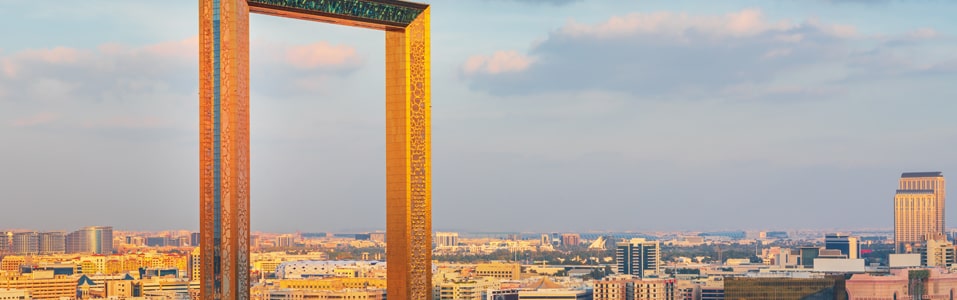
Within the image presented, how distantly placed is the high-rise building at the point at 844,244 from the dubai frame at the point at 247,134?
27.1 m

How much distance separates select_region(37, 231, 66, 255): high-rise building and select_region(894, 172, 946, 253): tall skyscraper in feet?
68.5

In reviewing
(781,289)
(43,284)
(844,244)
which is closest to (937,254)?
(844,244)

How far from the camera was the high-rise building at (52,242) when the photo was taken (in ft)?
53.9

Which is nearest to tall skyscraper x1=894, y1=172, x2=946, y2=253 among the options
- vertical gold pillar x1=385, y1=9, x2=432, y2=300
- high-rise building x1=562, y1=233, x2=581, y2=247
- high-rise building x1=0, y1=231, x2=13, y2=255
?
high-rise building x1=562, y1=233, x2=581, y2=247

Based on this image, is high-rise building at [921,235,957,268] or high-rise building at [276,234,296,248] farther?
high-rise building at [921,235,957,268]

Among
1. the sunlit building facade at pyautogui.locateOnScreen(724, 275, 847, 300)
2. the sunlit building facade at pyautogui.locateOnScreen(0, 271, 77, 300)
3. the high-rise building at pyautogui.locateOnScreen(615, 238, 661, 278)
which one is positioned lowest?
the high-rise building at pyautogui.locateOnScreen(615, 238, 661, 278)

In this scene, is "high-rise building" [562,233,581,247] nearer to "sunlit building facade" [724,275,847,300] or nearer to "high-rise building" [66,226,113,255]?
"sunlit building facade" [724,275,847,300]

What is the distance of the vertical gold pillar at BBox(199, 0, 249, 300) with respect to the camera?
8234 millimetres

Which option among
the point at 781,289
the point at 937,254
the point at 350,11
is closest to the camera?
the point at 350,11

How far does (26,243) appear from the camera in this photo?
54.5 ft

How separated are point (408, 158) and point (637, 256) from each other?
85.7 feet

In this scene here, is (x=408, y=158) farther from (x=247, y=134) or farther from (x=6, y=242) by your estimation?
(x=6, y=242)

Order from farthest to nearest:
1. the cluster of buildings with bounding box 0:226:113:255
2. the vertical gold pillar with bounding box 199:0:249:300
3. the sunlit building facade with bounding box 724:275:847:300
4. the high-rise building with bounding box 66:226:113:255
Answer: the sunlit building facade with bounding box 724:275:847:300 → the cluster of buildings with bounding box 0:226:113:255 → the high-rise building with bounding box 66:226:113:255 → the vertical gold pillar with bounding box 199:0:249:300

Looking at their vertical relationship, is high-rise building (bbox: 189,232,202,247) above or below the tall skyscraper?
above
